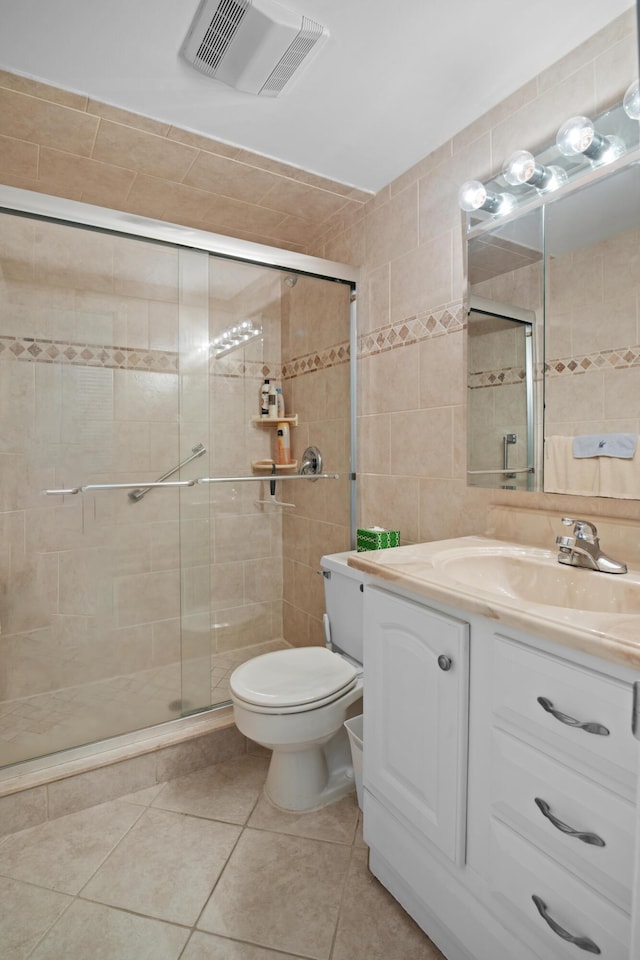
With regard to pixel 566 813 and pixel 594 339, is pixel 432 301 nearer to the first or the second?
pixel 594 339

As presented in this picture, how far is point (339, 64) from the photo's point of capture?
1400 millimetres

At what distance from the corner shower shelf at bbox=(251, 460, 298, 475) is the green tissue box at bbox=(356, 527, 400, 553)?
67cm

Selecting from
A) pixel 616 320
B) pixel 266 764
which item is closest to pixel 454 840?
pixel 266 764

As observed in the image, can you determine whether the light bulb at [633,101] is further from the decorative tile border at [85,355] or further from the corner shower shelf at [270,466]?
the corner shower shelf at [270,466]

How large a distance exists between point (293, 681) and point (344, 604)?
36 centimetres

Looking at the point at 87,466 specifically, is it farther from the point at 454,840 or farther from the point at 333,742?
the point at 454,840

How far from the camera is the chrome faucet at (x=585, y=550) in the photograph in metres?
1.16

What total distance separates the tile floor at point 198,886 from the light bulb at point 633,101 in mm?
2013

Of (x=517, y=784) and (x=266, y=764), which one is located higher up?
(x=517, y=784)

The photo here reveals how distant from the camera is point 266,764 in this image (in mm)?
1872

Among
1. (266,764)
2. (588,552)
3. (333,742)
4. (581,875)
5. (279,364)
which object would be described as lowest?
(266,764)

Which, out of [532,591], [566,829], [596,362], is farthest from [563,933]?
[596,362]

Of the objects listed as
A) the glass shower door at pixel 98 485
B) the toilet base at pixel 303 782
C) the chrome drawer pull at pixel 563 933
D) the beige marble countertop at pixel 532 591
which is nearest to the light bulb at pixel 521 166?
the beige marble countertop at pixel 532 591

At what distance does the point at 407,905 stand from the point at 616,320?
1.57 meters
